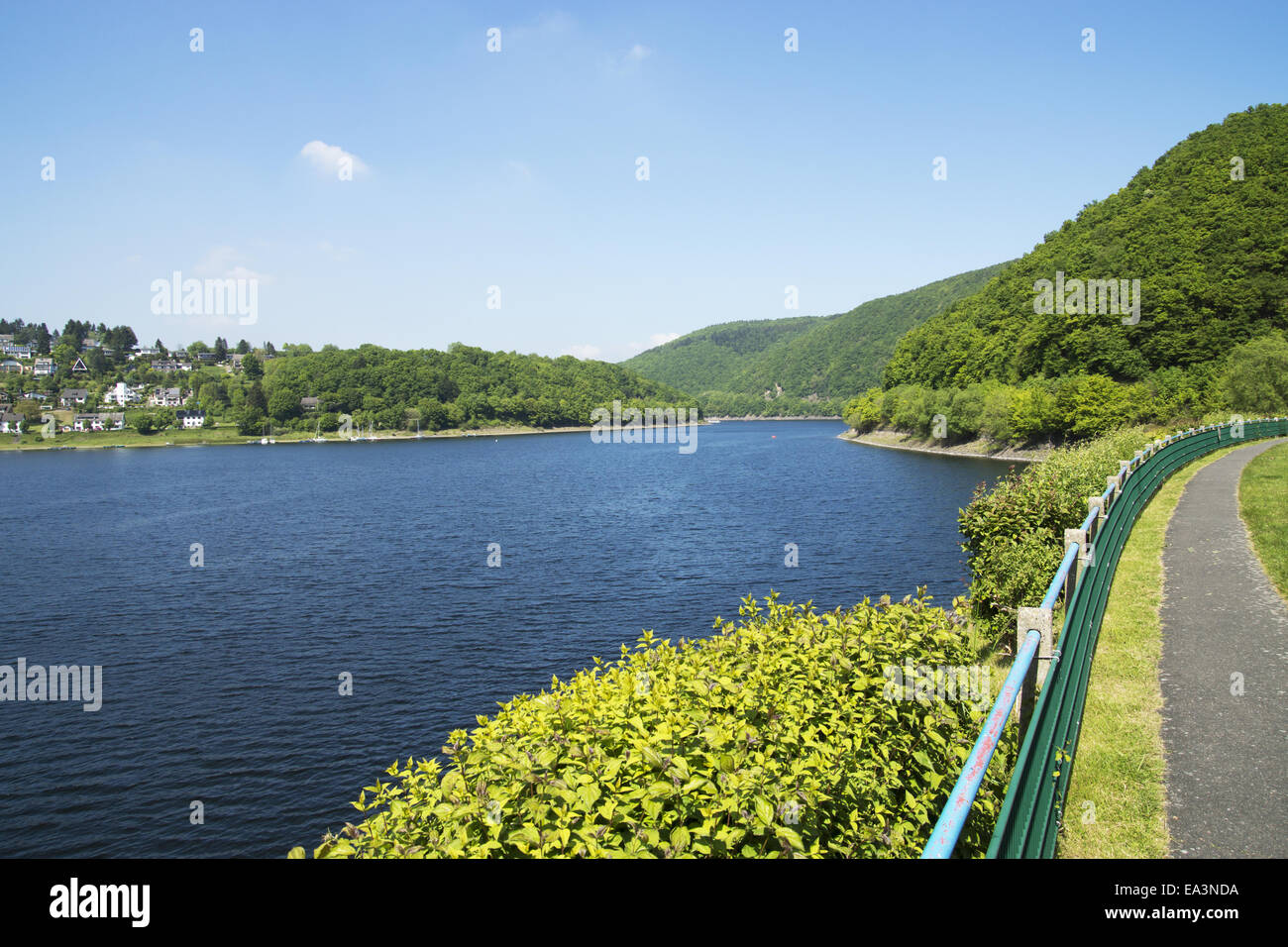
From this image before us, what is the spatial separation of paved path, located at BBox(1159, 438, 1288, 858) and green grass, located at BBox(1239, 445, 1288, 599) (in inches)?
9.8

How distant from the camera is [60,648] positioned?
31750 mm

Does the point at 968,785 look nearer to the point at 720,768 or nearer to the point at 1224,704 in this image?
the point at 720,768

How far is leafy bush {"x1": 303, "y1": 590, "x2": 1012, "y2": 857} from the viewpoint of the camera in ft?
16.4

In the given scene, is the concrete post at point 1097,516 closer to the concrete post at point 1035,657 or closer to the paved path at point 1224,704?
the paved path at point 1224,704

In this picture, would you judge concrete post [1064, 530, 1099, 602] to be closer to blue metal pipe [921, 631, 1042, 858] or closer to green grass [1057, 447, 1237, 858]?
green grass [1057, 447, 1237, 858]

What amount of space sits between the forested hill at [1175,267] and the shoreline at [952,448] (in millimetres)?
15265

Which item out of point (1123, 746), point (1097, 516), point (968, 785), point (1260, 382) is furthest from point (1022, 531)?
point (1260, 382)

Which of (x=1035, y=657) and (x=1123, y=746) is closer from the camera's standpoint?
(x=1035, y=657)

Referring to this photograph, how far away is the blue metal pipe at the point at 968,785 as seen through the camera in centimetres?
296

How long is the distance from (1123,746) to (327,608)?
3572cm

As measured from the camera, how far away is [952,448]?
11462cm

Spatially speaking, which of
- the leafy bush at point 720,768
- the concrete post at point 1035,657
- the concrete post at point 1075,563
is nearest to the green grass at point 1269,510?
the concrete post at point 1075,563

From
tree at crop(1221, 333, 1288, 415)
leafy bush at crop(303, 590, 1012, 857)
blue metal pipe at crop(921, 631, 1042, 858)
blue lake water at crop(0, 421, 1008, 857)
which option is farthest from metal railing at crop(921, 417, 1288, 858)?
tree at crop(1221, 333, 1288, 415)
